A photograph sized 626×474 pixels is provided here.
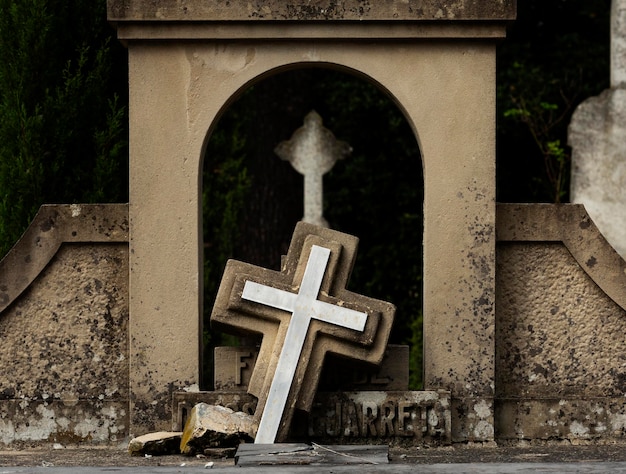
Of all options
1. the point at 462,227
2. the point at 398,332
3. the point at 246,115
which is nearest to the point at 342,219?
the point at 398,332

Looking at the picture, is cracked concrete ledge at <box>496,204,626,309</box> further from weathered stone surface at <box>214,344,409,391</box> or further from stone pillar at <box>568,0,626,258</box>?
stone pillar at <box>568,0,626,258</box>

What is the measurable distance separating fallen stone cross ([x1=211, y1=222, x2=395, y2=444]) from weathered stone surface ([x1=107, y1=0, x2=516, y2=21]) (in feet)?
3.26

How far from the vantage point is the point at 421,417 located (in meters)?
5.63

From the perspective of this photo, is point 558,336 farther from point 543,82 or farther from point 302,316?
point 543,82

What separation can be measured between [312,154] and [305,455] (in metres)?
5.47

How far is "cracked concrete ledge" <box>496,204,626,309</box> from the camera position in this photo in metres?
5.80

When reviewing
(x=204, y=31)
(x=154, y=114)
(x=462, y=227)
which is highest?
(x=204, y=31)

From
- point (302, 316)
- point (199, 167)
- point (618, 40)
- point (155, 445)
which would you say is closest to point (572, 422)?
point (302, 316)

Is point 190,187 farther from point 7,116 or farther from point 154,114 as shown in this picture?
point 7,116

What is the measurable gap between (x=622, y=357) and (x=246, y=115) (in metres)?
4.44

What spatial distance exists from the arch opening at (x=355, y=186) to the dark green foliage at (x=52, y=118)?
303cm

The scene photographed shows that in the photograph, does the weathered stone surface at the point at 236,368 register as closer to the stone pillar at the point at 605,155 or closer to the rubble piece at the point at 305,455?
the rubble piece at the point at 305,455

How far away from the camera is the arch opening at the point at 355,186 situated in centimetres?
1055

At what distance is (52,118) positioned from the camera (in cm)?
720
